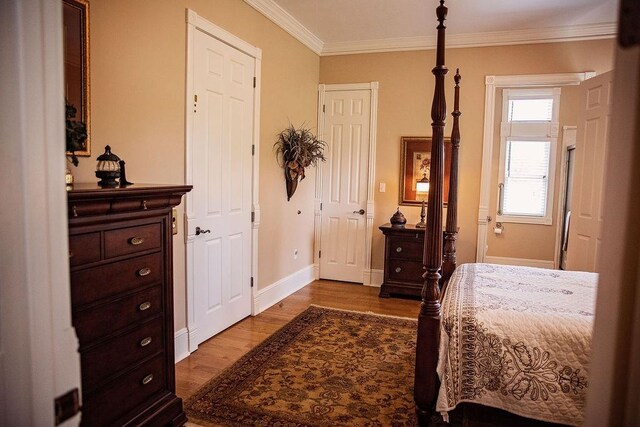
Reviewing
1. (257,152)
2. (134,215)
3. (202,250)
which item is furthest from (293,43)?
(134,215)

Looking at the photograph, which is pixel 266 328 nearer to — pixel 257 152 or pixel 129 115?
pixel 257 152

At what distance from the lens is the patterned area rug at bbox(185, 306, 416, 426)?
95.2 inches

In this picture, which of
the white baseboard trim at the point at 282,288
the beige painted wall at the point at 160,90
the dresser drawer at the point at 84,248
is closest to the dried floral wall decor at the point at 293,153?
the beige painted wall at the point at 160,90

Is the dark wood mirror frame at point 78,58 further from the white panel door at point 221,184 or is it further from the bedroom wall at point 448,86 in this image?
the bedroom wall at point 448,86

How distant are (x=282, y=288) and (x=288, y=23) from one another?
2.89m

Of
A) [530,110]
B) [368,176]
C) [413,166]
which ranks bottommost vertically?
[368,176]

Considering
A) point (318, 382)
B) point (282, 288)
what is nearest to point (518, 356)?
point (318, 382)

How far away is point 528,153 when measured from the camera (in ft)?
20.3

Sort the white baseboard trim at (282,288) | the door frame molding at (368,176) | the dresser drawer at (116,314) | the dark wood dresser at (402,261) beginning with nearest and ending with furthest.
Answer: the dresser drawer at (116,314) < the white baseboard trim at (282,288) < the dark wood dresser at (402,261) < the door frame molding at (368,176)

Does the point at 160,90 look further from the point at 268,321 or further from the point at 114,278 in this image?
the point at 268,321

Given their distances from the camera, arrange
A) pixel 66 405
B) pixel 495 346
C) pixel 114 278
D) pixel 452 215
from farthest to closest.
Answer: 1. pixel 452 215
2. pixel 495 346
3. pixel 114 278
4. pixel 66 405

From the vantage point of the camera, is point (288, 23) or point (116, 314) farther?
point (288, 23)

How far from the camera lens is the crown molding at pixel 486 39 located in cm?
452

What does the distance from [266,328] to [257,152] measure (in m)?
1.66
